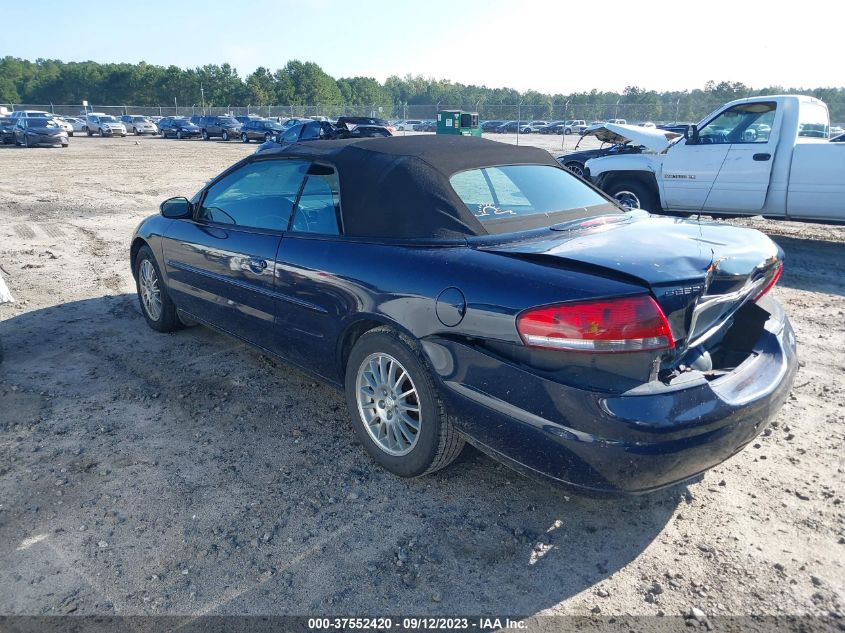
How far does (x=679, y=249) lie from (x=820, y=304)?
4.30 meters

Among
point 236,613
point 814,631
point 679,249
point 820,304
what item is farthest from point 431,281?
point 820,304

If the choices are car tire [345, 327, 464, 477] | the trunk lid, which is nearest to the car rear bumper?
car tire [345, 327, 464, 477]

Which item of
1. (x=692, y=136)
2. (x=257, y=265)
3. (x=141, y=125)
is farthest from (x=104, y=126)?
(x=257, y=265)

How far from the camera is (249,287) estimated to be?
3.83 m

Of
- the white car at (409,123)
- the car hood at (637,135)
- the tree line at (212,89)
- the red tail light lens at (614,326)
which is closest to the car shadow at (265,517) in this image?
the red tail light lens at (614,326)

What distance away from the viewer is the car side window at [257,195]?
373 centimetres

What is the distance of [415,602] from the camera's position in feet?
7.62

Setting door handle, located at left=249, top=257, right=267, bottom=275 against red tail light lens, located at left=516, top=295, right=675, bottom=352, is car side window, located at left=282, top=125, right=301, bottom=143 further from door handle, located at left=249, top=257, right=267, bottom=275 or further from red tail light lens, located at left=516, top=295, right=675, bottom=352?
red tail light lens, located at left=516, top=295, right=675, bottom=352

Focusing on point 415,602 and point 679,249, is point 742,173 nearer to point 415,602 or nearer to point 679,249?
point 679,249

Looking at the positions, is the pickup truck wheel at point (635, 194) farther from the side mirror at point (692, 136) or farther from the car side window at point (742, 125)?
the car side window at point (742, 125)

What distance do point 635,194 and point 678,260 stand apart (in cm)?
747

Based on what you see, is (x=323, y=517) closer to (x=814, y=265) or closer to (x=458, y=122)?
(x=814, y=265)

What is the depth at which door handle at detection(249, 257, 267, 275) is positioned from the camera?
3.67 m

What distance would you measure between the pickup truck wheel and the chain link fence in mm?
28079
